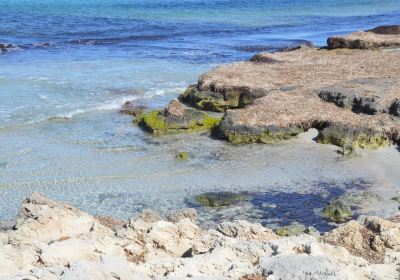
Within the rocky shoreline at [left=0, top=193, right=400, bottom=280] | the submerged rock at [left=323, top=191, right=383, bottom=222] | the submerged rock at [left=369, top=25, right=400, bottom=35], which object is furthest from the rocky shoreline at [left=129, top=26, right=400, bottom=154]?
the rocky shoreline at [left=0, top=193, right=400, bottom=280]

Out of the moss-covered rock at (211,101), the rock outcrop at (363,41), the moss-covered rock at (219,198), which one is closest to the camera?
the moss-covered rock at (219,198)

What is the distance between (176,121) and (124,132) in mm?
1801

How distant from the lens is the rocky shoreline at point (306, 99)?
1855cm

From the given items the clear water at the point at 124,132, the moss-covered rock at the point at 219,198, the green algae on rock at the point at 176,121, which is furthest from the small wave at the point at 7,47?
the moss-covered rock at the point at 219,198

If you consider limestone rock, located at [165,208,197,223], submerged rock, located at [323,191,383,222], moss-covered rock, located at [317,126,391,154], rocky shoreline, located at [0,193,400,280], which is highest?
rocky shoreline, located at [0,193,400,280]

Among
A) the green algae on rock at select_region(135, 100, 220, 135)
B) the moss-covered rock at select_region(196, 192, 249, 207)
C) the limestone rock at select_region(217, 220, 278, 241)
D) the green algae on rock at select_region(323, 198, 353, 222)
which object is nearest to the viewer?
the limestone rock at select_region(217, 220, 278, 241)

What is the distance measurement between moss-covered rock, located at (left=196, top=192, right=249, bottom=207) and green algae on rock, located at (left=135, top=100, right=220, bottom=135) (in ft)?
19.1

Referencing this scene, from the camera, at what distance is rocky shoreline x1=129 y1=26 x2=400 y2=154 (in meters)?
18.5

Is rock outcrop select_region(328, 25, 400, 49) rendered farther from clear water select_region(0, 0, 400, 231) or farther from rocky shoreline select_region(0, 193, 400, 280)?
rocky shoreline select_region(0, 193, 400, 280)

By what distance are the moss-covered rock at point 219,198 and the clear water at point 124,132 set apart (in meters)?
0.35

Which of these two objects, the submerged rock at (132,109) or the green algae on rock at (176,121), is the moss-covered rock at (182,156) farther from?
the submerged rock at (132,109)

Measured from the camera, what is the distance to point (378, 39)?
108 ft

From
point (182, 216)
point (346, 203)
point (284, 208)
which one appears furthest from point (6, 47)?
point (182, 216)

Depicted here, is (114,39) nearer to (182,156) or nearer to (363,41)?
(363,41)
